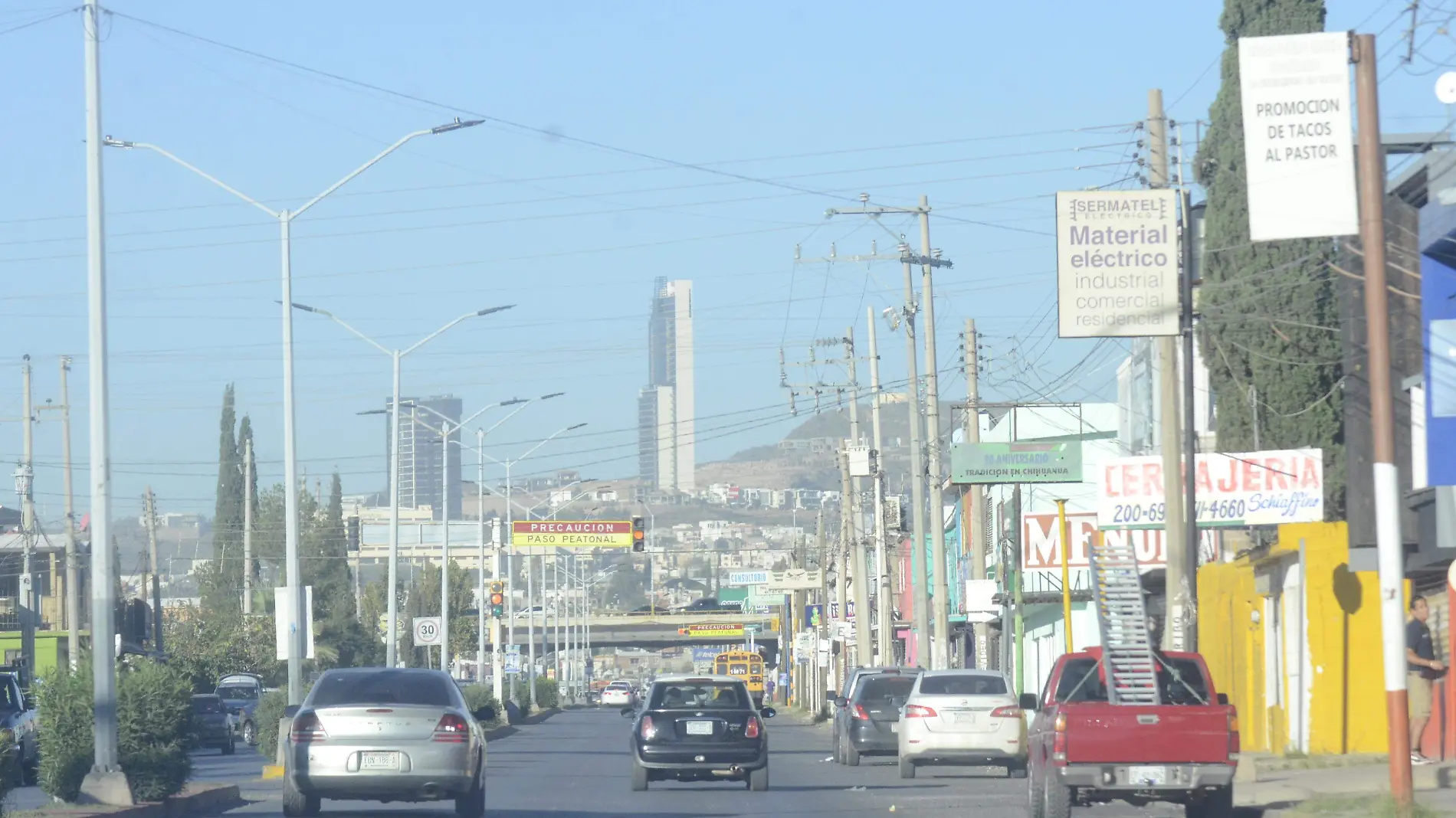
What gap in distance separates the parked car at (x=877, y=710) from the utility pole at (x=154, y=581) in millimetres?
35727

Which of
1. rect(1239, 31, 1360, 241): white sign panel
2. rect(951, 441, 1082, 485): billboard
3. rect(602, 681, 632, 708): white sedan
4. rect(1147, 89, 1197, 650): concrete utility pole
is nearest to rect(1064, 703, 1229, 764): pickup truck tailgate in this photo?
rect(1239, 31, 1360, 241): white sign panel

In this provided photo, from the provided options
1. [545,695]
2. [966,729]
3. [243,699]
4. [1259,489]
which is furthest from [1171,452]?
[545,695]

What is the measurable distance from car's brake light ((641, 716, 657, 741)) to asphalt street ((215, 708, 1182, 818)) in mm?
738

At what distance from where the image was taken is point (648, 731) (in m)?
25.1

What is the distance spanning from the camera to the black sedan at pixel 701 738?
25.0 m

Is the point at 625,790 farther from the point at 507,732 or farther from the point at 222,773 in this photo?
the point at 507,732

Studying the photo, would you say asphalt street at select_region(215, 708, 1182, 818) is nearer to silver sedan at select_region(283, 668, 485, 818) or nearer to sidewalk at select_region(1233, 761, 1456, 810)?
sidewalk at select_region(1233, 761, 1456, 810)

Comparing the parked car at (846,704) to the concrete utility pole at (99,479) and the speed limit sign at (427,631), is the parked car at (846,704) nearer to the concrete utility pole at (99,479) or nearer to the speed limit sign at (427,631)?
the concrete utility pole at (99,479)

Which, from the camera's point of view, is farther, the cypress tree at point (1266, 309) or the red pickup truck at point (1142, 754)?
the cypress tree at point (1266, 309)

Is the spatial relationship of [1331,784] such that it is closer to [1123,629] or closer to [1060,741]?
[1123,629]

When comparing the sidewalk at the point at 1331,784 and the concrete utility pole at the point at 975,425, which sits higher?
the concrete utility pole at the point at 975,425

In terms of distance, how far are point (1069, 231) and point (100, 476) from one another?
12482mm

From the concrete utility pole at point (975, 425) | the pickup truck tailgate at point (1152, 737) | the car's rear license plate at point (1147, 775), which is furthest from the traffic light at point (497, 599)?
the car's rear license plate at point (1147, 775)

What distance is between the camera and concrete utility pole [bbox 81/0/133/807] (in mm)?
19391
